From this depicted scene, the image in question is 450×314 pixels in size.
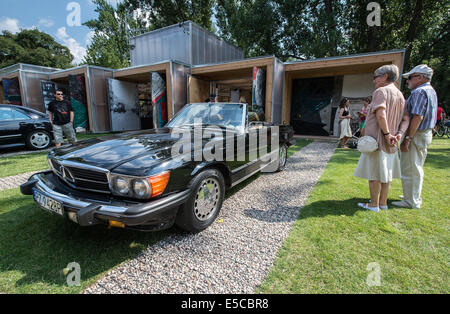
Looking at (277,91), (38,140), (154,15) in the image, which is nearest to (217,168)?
(38,140)

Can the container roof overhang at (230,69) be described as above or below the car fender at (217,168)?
above

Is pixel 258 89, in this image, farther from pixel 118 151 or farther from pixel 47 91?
pixel 47 91

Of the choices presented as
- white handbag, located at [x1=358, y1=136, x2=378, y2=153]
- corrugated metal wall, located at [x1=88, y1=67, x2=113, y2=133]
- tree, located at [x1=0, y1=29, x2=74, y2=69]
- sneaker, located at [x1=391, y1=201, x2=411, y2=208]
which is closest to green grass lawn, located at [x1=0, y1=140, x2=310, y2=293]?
white handbag, located at [x1=358, y1=136, x2=378, y2=153]

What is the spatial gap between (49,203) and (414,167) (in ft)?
14.7

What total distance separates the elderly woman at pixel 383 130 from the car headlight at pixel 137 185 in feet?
8.92

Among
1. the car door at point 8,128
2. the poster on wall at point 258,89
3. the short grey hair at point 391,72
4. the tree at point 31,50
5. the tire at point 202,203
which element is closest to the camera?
the tire at point 202,203

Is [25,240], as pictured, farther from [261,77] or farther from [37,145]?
[261,77]

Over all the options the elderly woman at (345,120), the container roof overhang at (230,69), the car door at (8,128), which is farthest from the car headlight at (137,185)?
the container roof overhang at (230,69)

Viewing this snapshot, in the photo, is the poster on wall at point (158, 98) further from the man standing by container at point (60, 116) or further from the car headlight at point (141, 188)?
the car headlight at point (141, 188)

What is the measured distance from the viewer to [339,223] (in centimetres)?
278

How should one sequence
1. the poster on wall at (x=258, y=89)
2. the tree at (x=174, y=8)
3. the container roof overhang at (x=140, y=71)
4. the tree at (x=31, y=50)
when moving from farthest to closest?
the tree at (x=31, y=50) < the tree at (x=174, y=8) < the container roof overhang at (x=140, y=71) < the poster on wall at (x=258, y=89)

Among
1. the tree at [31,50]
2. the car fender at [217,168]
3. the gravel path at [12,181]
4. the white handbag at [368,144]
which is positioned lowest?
the gravel path at [12,181]

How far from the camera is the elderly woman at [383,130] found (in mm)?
2758

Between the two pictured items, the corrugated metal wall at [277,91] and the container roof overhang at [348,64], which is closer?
the container roof overhang at [348,64]
